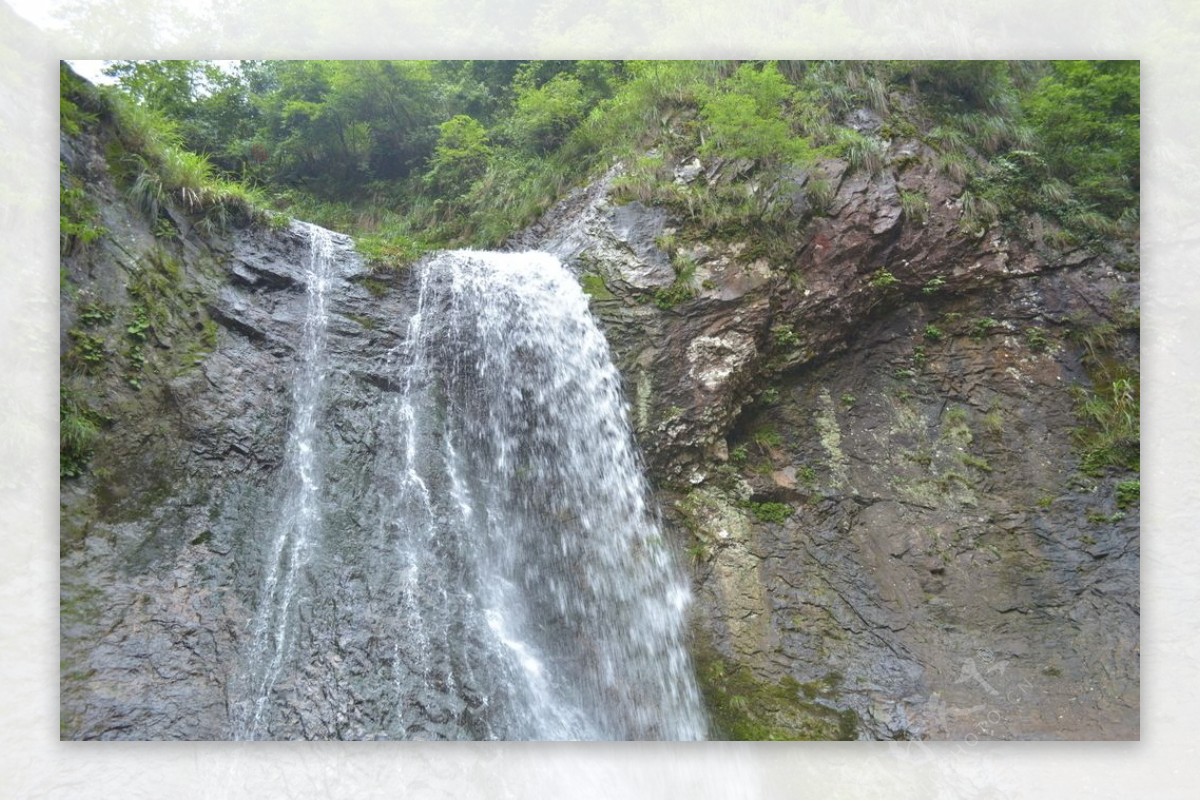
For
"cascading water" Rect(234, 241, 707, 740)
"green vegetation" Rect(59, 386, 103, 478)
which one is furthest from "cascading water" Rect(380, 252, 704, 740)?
"green vegetation" Rect(59, 386, 103, 478)

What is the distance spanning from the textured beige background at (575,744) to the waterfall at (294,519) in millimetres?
328

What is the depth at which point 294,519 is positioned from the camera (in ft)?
11.2

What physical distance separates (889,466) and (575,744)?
2.40 m

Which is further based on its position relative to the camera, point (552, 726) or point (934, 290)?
point (934, 290)

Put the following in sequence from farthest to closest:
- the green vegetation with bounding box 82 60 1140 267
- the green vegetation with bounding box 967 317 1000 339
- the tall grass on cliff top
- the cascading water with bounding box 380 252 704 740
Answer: the green vegetation with bounding box 967 317 1000 339 < the green vegetation with bounding box 82 60 1140 267 < the tall grass on cliff top < the cascading water with bounding box 380 252 704 740

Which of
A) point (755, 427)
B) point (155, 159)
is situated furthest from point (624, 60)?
point (155, 159)

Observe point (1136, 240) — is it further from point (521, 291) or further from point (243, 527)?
point (243, 527)

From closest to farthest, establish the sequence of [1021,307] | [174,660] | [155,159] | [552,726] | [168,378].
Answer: [174,660] < [552,726] < [168,378] < [155,159] < [1021,307]

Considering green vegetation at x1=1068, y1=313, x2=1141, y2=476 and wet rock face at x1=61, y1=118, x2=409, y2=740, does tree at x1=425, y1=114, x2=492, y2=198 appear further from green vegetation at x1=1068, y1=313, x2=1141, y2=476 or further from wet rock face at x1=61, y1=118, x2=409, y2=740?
green vegetation at x1=1068, y1=313, x2=1141, y2=476

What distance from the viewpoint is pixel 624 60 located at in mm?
3641

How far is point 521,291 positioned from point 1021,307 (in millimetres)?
3207

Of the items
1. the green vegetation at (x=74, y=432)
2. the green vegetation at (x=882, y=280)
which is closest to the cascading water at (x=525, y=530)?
the green vegetation at (x=74, y=432)

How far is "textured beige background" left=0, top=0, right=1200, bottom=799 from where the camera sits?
297 cm

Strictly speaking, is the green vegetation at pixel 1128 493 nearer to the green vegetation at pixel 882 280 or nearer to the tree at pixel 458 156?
the green vegetation at pixel 882 280
